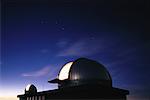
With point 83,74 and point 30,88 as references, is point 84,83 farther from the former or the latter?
point 30,88

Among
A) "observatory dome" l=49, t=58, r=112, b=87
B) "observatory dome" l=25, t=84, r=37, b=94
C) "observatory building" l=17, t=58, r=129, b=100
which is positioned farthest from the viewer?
"observatory dome" l=25, t=84, r=37, b=94

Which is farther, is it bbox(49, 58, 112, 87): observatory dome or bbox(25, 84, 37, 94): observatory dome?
bbox(25, 84, 37, 94): observatory dome

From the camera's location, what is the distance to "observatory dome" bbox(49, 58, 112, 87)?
21.5 m

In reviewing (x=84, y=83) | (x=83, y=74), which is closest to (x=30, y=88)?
(x=83, y=74)

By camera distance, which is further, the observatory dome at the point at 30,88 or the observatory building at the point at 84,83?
the observatory dome at the point at 30,88

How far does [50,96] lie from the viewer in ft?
67.4

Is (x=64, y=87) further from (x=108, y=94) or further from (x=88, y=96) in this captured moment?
(x=108, y=94)

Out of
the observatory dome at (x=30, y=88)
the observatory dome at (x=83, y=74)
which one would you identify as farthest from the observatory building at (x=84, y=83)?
A: the observatory dome at (x=30, y=88)

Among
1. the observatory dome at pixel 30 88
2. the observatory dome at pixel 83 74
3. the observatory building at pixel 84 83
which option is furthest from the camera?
the observatory dome at pixel 30 88

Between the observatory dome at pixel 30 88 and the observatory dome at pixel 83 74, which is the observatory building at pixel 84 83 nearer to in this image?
the observatory dome at pixel 83 74

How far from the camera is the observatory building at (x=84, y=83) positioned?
2088cm

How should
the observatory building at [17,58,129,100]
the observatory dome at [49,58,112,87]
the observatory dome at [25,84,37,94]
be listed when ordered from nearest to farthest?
the observatory building at [17,58,129,100], the observatory dome at [49,58,112,87], the observatory dome at [25,84,37,94]

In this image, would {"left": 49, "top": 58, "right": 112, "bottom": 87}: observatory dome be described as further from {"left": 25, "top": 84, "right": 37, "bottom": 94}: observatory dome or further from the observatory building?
{"left": 25, "top": 84, "right": 37, "bottom": 94}: observatory dome

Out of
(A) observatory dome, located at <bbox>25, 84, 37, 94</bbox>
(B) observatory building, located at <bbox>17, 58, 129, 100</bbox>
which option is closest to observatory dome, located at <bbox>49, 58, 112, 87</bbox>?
(B) observatory building, located at <bbox>17, 58, 129, 100</bbox>
